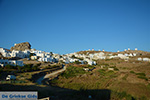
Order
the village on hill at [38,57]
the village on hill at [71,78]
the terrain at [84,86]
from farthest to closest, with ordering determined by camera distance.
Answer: the village on hill at [38,57] → the village on hill at [71,78] → the terrain at [84,86]

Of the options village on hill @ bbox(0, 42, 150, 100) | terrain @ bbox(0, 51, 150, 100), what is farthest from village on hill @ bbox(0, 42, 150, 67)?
terrain @ bbox(0, 51, 150, 100)

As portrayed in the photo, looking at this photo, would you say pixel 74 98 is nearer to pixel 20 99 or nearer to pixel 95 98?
pixel 95 98

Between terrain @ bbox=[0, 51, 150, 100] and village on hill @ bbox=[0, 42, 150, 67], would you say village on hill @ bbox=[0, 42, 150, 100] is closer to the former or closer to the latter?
terrain @ bbox=[0, 51, 150, 100]

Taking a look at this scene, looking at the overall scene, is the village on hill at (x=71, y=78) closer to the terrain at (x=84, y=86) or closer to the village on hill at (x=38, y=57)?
the terrain at (x=84, y=86)

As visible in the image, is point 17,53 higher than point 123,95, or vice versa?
point 17,53

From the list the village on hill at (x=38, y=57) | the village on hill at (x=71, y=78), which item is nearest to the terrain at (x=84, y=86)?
the village on hill at (x=71, y=78)

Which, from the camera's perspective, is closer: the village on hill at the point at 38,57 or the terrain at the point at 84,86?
the terrain at the point at 84,86

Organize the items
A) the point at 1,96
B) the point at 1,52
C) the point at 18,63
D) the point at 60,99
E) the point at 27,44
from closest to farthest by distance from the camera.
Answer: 1. the point at 1,96
2. the point at 60,99
3. the point at 18,63
4. the point at 1,52
5. the point at 27,44

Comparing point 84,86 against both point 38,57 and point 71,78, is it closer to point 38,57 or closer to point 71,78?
point 71,78

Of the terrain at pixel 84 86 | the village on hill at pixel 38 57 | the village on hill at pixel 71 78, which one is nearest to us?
the terrain at pixel 84 86

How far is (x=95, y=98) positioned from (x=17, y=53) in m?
59.2

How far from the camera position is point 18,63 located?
140ft

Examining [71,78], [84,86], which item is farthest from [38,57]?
[84,86]

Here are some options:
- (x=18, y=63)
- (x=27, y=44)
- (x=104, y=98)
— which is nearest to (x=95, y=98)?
(x=104, y=98)
